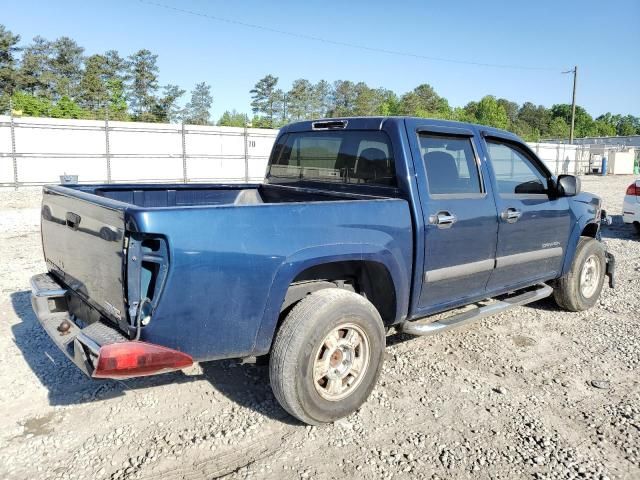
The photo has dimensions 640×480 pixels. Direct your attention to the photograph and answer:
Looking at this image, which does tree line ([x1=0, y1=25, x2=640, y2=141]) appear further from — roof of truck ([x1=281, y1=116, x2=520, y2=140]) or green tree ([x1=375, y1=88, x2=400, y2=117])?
roof of truck ([x1=281, y1=116, x2=520, y2=140])

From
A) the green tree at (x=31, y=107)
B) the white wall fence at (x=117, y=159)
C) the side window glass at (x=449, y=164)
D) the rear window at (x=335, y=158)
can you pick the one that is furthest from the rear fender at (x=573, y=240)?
the green tree at (x=31, y=107)

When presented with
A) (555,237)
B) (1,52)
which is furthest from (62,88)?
(555,237)

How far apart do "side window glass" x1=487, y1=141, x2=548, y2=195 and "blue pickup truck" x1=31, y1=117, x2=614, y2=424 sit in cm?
2

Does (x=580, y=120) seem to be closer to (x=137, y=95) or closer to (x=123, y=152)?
(x=137, y=95)

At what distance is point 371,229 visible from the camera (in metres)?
3.27

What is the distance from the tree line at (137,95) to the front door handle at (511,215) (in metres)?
31.5

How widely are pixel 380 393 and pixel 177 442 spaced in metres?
1.41

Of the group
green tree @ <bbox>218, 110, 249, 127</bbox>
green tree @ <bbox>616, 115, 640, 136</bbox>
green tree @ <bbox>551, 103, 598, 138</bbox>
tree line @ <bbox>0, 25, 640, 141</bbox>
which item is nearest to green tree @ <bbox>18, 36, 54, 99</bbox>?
tree line @ <bbox>0, 25, 640, 141</bbox>

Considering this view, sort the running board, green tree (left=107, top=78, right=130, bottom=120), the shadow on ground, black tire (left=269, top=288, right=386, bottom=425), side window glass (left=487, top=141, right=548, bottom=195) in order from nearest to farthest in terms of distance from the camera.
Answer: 1. black tire (left=269, top=288, right=386, bottom=425)
2. the shadow on ground
3. the running board
4. side window glass (left=487, top=141, right=548, bottom=195)
5. green tree (left=107, top=78, right=130, bottom=120)

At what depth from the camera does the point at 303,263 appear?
2.96 meters

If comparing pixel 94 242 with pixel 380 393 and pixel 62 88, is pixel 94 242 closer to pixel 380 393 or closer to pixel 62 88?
pixel 380 393

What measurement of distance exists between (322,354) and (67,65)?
64.6 metres

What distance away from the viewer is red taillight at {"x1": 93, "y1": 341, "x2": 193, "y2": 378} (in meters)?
2.46

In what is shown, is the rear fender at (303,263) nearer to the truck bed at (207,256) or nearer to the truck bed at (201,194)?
the truck bed at (207,256)
